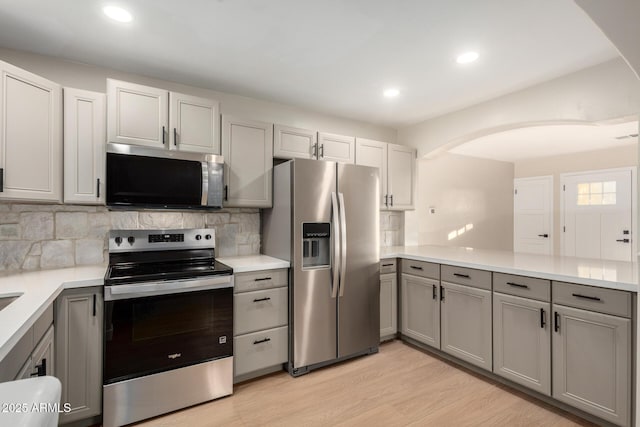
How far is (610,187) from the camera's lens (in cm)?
535

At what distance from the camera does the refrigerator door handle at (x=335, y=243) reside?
2787mm

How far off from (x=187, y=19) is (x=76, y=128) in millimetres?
1076

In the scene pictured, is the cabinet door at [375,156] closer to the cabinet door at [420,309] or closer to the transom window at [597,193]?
the cabinet door at [420,309]

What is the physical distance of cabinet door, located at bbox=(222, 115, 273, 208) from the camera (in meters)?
2.75

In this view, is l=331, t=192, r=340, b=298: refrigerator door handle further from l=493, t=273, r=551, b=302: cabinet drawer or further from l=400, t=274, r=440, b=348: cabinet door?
l=493, t=273, r=551, b=302: cabinet drawer

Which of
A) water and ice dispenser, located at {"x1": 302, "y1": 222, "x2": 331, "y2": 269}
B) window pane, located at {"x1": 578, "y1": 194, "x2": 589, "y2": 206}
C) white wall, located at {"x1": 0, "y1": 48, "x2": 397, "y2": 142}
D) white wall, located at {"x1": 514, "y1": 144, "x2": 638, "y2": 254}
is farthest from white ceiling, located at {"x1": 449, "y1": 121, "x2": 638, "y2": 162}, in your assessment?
water and ice dispenser, located at {"x1": 302, "y1": 222, "x2": 331, "y2": 269}

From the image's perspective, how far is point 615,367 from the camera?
6.24 feet

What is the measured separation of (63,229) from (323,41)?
7.58 ft

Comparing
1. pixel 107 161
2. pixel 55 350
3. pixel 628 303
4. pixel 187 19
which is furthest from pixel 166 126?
pixel 628 303

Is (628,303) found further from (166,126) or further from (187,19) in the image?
(166,126)

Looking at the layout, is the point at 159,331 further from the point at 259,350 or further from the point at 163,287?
the point at 259,350

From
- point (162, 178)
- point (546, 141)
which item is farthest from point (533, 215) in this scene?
point (162, 178)

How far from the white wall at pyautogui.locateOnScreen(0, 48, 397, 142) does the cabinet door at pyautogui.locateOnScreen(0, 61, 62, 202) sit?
1.31ft

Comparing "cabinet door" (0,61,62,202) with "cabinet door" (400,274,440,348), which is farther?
"cabinet door" (400,274,440,348)
